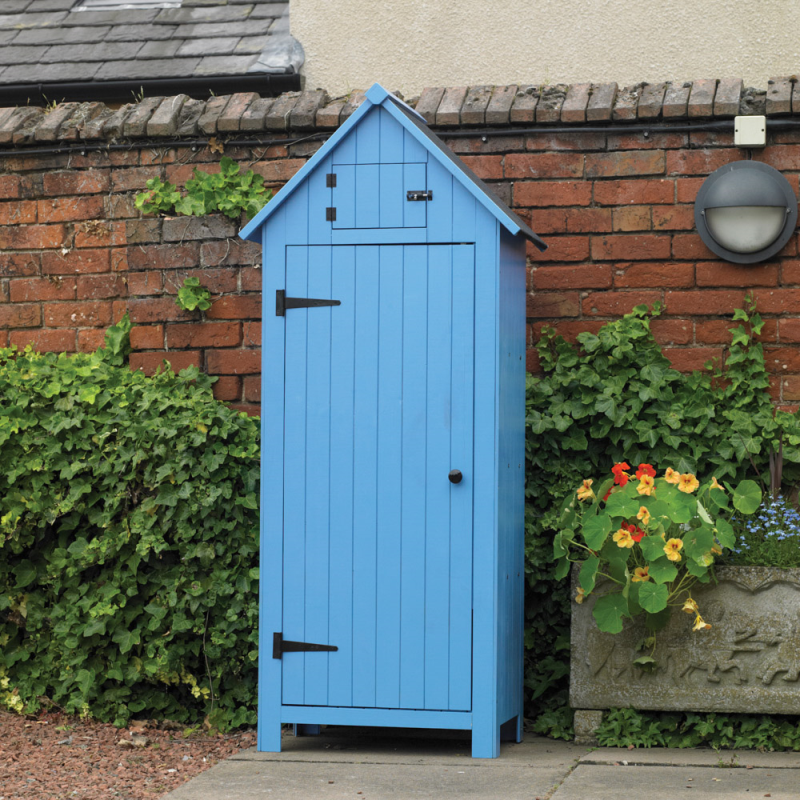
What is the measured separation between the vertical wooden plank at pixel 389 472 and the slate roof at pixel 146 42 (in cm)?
239

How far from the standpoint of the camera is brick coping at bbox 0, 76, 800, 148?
14.1ft

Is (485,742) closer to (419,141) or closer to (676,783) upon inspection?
(676,783)

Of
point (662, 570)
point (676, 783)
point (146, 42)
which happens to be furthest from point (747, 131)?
point (146, 42)

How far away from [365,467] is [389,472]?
96mm

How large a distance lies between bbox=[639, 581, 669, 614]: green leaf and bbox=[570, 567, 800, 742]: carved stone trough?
0.76 ft

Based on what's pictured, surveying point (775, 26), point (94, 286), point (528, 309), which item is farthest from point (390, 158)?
point (775, 26)

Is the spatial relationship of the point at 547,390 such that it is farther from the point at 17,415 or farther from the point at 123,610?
the point at 17,415

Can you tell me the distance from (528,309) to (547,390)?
1.39 feet

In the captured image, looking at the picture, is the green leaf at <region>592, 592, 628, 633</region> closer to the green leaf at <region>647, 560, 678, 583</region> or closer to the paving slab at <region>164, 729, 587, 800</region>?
the green leaf at <region>647, 560, 678, 583</region>

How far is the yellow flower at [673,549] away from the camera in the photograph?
11.8 ft

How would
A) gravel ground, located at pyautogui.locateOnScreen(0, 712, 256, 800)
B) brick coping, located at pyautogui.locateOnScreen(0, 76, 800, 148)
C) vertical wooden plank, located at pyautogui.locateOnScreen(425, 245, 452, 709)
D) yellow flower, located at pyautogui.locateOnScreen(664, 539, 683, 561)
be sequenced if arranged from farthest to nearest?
1. brick coping, located at pyautogui.locateOnScreen(0, 76, 800, 148)
2. vertical wooden plank, located at pyautogui.locateOnScreen(425, 245, 452, 709)
3. yellow flower, located at pyautogui.locateOnScreen(664, 539, 683, 561)
4. gravel ground, located at pyautogui.locateOnScreen(0, 712, 256, 800)

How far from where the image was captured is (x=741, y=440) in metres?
4.07

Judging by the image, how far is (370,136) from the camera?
3.83 meters

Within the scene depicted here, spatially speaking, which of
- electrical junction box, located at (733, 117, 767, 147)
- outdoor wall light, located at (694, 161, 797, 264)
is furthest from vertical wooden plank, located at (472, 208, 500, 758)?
electrical junction box, located at (733, 117, 767, 147)
